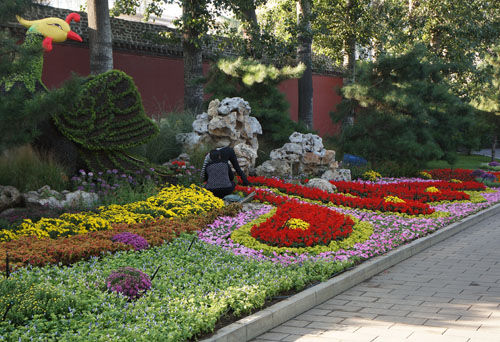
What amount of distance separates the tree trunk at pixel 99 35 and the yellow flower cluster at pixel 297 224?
9.49m

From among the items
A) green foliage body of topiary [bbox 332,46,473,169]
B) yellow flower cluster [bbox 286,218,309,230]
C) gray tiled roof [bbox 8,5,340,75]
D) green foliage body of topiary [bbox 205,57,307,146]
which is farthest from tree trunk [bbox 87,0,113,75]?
yellow flower cluster [bbox 286,218,309,230]

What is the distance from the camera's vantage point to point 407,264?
815 centimetres

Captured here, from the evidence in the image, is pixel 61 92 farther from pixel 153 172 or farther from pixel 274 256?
pixel 153 172

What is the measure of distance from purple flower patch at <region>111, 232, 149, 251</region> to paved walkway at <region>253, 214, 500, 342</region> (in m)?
2.64

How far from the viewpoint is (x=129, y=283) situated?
5359mm

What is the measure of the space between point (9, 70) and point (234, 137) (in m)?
8.08

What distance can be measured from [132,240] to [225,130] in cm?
764

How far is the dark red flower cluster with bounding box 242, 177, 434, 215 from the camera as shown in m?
11.6

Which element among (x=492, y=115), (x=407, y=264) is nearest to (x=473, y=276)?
(x=407, y=264)

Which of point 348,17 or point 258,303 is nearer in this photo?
point 258,303

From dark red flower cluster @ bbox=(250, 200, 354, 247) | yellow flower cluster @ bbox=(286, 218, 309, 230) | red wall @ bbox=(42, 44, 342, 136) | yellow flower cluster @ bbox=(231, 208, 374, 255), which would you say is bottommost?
yellow flower cluster @ bbox=(231, 208, 374, 255)

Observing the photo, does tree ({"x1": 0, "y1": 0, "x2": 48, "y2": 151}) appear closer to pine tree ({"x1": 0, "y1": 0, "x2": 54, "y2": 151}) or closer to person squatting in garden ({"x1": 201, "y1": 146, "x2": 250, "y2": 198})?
pine tree ({"x1": 0, "y1": 0, "x2": 54, "y2": 151})

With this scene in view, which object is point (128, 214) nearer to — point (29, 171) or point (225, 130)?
point (29, 171)

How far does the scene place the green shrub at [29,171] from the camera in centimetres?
1012
